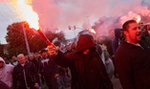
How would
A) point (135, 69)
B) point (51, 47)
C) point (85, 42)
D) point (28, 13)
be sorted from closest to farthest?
1. point (135, 69)
2. point (51, 47)
3. point (85, 42)
4. point (28, 13)

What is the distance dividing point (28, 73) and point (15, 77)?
1.25ft

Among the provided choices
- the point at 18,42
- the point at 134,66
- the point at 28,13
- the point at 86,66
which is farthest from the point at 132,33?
the point at 18,42

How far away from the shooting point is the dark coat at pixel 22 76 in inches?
403

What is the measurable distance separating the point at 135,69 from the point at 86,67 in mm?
1178

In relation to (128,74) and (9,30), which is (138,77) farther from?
(9,30)

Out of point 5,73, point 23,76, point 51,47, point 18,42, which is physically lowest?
point 23,76

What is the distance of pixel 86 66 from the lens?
23.3ft

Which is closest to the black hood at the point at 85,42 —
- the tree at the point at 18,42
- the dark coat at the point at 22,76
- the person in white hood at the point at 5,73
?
the person in white hood at the point at 5,73

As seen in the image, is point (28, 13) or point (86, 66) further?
point (28, 13)

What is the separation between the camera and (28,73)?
34.3 ft

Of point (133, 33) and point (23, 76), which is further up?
point (133, 33)

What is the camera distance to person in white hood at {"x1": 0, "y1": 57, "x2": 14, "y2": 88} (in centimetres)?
988

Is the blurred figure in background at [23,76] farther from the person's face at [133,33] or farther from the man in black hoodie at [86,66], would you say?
the person's face at [133,33]

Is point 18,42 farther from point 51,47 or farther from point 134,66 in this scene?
point 134,66
